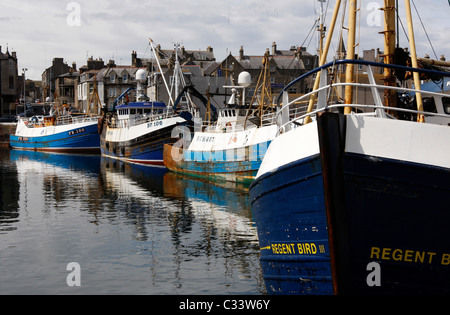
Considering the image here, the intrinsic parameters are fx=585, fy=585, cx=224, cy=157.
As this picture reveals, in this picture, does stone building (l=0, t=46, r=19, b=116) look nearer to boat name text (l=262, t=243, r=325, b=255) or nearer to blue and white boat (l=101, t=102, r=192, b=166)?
blue and white boat (l=101, t=102, r=192, b=166)

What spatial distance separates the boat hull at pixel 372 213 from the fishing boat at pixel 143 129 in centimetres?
3789

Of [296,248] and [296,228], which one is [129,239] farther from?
[296,228]

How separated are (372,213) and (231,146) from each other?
81.4 feet

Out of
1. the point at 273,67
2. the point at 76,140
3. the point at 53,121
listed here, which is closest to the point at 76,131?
the point at 76,140

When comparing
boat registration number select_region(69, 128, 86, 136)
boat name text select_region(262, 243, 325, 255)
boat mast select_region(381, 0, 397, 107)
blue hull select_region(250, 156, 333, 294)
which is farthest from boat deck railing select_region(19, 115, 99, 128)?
boat name text select_region(262, 243, 325, 255)

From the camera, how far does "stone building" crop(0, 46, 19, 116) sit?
112 meters

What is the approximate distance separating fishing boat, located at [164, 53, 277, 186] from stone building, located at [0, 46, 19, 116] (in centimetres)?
7785

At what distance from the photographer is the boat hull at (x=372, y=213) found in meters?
9.07

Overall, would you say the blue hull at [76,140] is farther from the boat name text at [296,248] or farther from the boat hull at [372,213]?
A: the boat hull at [372,213]

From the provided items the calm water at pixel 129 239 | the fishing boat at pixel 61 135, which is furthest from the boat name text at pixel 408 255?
the fishing boat at pixel 61 135

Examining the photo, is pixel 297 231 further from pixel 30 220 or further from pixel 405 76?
pixel 30 220

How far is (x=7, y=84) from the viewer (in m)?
114
